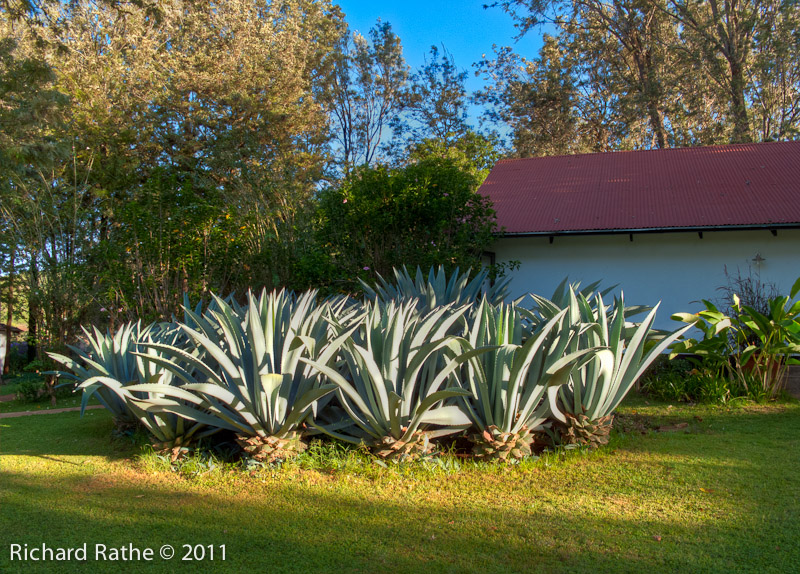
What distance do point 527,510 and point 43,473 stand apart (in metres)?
4.27

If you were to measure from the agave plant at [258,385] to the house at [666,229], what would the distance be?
6612 millimetres

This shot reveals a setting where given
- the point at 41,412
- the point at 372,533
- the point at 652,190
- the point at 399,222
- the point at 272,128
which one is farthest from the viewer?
the point at 272,128

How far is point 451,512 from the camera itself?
3.97 m

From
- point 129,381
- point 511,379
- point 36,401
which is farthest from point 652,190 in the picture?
point 36,401

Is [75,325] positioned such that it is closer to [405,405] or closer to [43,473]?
[43,473]

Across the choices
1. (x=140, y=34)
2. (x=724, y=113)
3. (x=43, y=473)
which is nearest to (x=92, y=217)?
(x=140, y=34)

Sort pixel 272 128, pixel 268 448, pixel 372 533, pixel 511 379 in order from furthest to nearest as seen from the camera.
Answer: pixel 272 128, pixel 268 448, pixel 511 379, pixel 372 533

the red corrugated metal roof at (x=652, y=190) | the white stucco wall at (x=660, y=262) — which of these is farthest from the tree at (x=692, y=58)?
the white stucco wall at (x=660, y=262)

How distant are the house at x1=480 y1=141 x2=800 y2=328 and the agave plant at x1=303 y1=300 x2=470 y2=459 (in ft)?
20.7

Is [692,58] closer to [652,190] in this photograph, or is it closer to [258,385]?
[652,190]

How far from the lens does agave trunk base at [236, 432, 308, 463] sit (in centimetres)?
482

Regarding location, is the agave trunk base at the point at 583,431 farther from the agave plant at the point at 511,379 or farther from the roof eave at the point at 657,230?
the roof eave at the point at 657,230

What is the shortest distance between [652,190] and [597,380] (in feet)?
25.8

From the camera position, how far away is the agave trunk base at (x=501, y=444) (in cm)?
475
